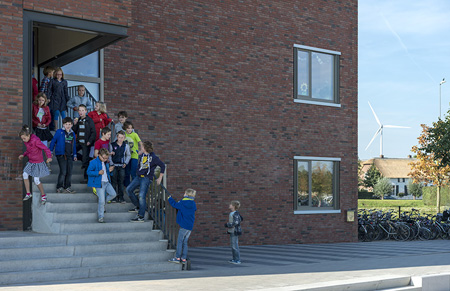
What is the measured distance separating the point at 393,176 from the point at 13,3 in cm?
11897

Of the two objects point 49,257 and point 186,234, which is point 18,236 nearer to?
point 49,257

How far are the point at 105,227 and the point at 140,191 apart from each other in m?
1.05

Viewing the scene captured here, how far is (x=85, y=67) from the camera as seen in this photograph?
1542 cm

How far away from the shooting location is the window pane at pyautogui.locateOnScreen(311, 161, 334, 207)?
1991 centimetres

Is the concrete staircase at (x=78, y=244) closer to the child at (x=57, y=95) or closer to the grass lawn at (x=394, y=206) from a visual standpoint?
the child at (x=57, y=95)

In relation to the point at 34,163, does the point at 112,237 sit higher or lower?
lower

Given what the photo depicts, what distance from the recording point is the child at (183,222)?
11141mm

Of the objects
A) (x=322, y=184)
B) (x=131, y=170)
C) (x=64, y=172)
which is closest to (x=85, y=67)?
(x=131, y=170)

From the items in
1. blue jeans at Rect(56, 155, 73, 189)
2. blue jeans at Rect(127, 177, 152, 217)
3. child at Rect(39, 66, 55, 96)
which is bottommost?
blue jeans at Rect(127, 177, 152, 217)

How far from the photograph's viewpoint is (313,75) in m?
20.0

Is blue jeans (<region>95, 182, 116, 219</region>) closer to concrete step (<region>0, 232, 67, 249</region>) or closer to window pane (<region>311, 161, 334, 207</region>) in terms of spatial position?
concrete step (<region>0, 232, 67, 249</region>)

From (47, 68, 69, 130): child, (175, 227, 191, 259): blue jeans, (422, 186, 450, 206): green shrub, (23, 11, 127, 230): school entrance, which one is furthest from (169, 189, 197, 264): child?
(422, 186, 450, 206): green shrub

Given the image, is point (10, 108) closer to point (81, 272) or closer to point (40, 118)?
point (40, 118)

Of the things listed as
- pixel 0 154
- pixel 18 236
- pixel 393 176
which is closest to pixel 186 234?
pixel 18 236
